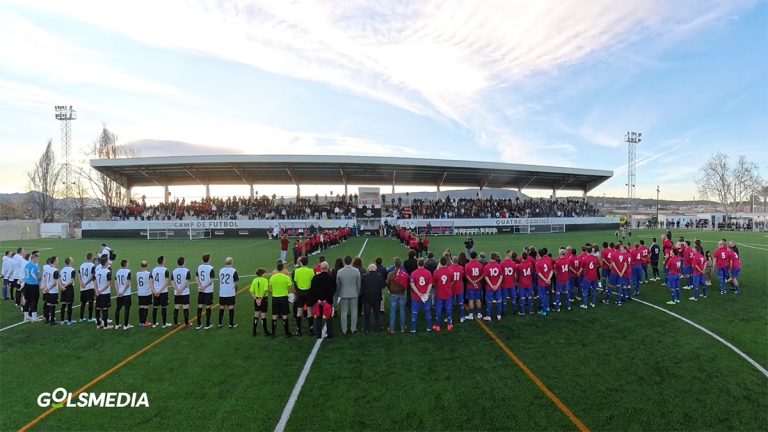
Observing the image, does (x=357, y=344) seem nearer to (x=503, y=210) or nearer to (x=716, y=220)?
(x=503, y=210)

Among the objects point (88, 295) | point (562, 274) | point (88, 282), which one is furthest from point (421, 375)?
point (88, 295)

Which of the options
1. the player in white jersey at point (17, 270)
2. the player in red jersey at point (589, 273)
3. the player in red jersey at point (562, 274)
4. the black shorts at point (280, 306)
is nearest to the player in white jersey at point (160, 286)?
the black shorts at point (280, 306)

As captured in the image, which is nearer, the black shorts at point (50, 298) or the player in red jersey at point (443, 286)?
the player in red jersey at point (443, 286)

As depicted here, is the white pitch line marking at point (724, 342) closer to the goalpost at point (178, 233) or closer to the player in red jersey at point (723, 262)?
the player in red jersey at point (723, 262)

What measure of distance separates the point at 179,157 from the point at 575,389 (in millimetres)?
44022

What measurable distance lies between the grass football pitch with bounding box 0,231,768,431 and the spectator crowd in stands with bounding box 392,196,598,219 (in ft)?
118

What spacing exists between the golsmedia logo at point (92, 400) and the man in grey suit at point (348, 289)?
4.12 metres

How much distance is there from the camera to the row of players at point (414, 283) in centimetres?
901

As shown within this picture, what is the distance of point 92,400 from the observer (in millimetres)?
6020

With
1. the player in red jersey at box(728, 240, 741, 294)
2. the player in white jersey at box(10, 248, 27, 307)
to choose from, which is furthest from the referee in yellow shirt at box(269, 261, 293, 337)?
the player in red jersey at box(728, 240, 741, 294)

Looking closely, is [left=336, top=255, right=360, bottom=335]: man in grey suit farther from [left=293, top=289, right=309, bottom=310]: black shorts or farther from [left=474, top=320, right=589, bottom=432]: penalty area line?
[left=474, top=320, right=589, bottom=432]: penalty area line

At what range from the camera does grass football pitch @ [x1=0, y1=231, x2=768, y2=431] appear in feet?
17.4

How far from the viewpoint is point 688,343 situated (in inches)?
319

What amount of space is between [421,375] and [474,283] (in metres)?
3.68
